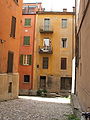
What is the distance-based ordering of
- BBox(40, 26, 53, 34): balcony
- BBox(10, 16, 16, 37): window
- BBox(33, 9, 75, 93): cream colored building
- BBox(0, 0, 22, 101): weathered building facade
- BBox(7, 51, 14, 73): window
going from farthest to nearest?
BBox(40, 26, 53, 34): balcony < BBox(33, 9, 75, 93): cream colored building < BBox(10, 16, 16, 37): window < BBox(7, 51, 14, 73): window < BBox(0, 0, 22, 101): weathered building facade

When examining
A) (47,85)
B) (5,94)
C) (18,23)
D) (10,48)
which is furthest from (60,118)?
(47,85)

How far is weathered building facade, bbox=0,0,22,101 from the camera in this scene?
18094 millimetres

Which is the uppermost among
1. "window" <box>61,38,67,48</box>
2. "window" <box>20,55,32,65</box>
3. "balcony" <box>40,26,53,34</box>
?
→ "balcony" <box>40,26,53,34</box>

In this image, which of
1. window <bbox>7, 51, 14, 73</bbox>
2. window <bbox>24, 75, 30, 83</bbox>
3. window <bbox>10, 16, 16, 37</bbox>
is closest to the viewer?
window <bbox>7, 51, 14, 73</bbox>

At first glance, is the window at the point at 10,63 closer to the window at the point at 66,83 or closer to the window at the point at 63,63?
the window at the point at 66,83

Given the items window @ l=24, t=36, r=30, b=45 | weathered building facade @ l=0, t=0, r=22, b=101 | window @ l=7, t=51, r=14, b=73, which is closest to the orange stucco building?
window @ l=24, t=36, r=30, b=45

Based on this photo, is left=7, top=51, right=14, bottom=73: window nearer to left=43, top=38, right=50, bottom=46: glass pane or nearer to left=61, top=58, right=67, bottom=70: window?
left=61, top=58, right=67, bottom=70: window

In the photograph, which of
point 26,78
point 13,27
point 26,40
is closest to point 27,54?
point 26,40

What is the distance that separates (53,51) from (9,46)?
18567mm

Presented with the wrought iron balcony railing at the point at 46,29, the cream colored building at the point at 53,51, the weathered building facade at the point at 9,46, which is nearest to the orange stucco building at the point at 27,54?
the cream colored building at the point at 53,51

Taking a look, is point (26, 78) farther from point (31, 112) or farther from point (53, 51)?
point (31, 112)

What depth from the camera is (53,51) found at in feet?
124

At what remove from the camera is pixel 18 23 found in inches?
867

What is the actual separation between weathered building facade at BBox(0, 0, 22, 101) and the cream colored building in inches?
619
